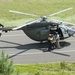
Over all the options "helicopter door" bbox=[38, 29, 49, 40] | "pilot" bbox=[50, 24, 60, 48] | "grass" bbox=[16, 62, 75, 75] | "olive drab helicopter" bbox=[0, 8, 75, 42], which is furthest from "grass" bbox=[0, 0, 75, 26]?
"grass" bbox=[16, 62, 75, 75]

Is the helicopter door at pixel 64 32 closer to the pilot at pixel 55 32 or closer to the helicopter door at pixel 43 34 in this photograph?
the pilot at pixel 55 32

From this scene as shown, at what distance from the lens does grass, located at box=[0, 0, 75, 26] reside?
33.1 m

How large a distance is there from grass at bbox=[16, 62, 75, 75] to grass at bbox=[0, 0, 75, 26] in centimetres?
1280

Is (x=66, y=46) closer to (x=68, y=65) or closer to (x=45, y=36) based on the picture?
(x=45, y=36)

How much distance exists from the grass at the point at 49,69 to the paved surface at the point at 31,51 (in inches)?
37.6

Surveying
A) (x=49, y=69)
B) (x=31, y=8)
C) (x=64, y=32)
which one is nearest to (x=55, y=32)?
(x=64, y=32)

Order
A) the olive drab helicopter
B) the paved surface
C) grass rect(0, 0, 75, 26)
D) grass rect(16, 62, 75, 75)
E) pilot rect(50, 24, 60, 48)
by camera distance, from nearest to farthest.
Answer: grass rect(16, 62, 75, 75), the paved surface, pilot rect(50, 24, 60, 48), the olive drab helicopter, grass rect(0, 0, 75, 26)

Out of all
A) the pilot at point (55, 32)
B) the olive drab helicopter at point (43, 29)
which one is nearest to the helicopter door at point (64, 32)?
the olive drab helicopter at point (43, 29)

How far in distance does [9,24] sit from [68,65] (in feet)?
44.4

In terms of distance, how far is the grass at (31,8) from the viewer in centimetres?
3309

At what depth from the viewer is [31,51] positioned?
22.4 m

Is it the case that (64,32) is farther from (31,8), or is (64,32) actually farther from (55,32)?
(31,8)

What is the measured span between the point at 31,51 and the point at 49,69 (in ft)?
13.9

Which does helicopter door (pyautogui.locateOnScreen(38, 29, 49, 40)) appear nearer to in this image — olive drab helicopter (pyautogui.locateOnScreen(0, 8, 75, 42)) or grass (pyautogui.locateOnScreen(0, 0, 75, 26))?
olive drab helicopter (pyautogui.locateOnScreen(0, 8, 75, 42))
